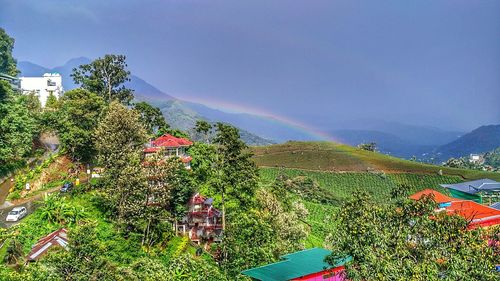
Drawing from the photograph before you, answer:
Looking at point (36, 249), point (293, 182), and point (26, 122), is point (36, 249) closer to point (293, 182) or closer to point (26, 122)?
point (26, 122)

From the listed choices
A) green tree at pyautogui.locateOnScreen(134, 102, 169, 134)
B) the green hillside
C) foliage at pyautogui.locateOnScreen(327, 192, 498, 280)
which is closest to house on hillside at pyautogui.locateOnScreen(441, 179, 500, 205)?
foliage at pyautogui.locateOnScreen(327, 192, 498, 280)

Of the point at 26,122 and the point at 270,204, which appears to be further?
the point at 26,122

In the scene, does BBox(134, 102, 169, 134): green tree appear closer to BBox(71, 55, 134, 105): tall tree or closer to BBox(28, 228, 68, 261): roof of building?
BBox(71, 55, 134, 105): tall tree

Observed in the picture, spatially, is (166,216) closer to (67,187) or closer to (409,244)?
(67,187)

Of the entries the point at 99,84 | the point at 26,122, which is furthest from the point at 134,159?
the point at 99,84

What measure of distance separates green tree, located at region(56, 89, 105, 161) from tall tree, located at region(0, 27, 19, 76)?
35320 mm

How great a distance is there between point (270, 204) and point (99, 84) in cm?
3320

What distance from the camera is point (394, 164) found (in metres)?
101

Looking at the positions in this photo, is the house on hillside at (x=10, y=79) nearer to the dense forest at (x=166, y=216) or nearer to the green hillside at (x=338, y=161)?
the dense forest at (x=166, y=216)

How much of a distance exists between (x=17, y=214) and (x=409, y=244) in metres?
32.6

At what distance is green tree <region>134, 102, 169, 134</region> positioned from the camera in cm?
5300

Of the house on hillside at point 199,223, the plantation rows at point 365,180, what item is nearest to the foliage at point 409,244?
the house on hillside at point 199,223

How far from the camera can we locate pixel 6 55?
7669 centimetres

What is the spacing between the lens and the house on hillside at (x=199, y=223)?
129 feet
